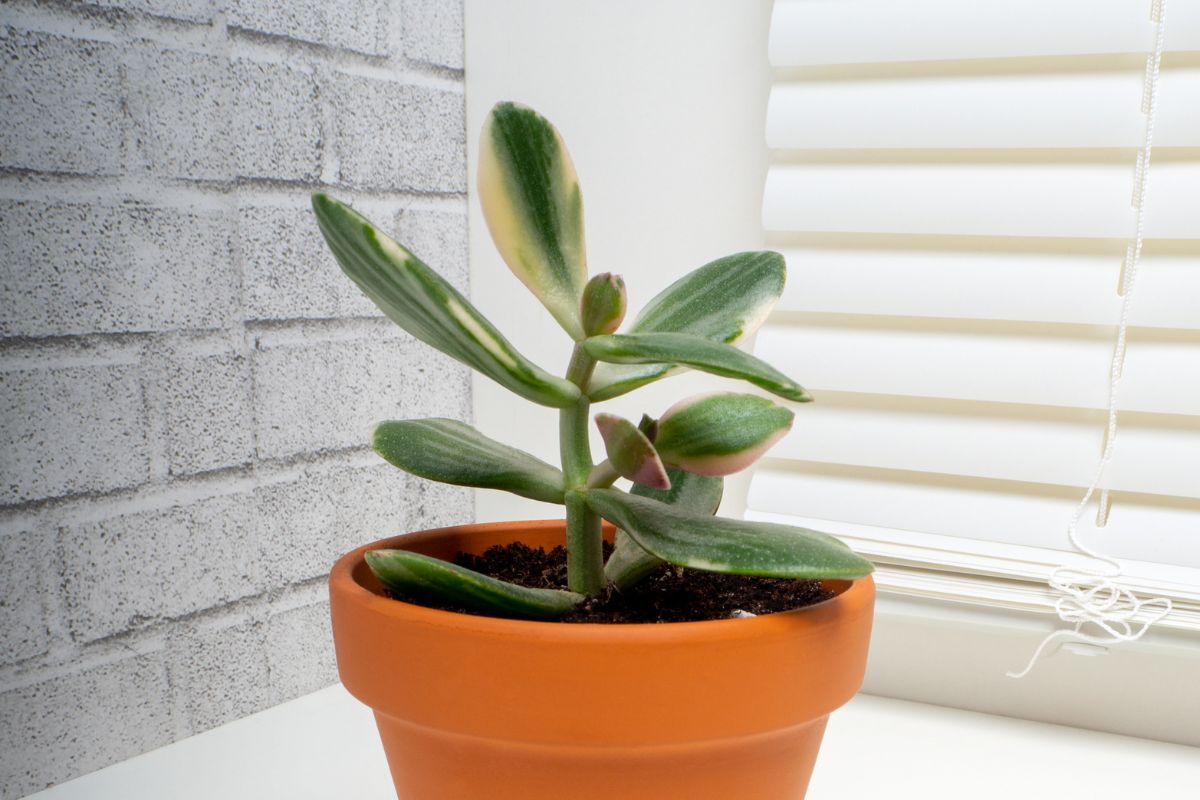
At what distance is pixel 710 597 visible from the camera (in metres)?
0.53

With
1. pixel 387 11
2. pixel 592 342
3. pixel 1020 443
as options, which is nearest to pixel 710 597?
pixel 592 342

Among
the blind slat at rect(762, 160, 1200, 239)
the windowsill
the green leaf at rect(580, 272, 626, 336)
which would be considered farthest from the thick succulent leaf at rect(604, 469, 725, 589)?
the blind slat at rect(762, 160, 1200, 239)

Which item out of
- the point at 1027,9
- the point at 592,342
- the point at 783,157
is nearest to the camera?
the point at 592,342

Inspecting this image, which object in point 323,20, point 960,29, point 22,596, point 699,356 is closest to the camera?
point 699,356

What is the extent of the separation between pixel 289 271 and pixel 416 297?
1.82 feet

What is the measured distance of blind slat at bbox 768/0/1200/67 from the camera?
801 millimetres

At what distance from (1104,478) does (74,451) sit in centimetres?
82

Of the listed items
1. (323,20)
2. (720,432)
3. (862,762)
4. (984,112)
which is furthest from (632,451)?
(323,20)

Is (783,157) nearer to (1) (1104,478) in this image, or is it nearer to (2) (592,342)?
(1) (1104,478)

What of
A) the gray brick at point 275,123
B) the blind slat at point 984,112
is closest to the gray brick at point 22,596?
the gray brick at point 275,123

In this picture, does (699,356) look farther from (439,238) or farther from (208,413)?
(439,238)

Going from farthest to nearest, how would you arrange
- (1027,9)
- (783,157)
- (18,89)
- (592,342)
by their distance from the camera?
(783,157)
(1027,9)
(18,89)
(592,342)

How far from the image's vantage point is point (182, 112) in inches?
32.4

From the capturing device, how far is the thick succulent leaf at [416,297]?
0.41m
